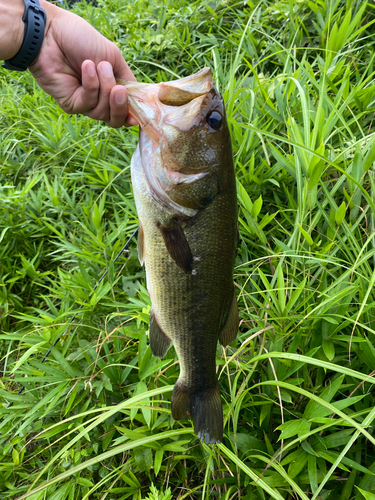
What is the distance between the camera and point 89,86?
156 centimetres

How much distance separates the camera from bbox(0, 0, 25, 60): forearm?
164 centimetres

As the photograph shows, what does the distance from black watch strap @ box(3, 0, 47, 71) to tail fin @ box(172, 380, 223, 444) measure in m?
1.92

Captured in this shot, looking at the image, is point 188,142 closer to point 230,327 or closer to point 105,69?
point 105,69

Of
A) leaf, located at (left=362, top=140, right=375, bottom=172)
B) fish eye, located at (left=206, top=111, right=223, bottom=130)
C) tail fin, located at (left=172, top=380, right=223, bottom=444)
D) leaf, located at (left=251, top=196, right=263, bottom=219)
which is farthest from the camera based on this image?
leaf, located at (left=251, top=196, right=263, bottom=219)

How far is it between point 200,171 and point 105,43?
40.4 inches

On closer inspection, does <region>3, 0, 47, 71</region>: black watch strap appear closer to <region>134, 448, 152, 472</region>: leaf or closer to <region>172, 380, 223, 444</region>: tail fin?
<region>172, 380, 223, 444</region>: tail fin

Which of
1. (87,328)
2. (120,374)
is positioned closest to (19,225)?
(87,328)

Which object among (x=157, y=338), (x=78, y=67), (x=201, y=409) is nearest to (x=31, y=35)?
(x=78, y=67)

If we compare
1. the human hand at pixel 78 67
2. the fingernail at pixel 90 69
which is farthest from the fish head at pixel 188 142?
the fingernail at pixel 90 69

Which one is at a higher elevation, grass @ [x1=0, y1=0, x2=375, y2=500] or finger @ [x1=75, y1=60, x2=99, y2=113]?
finger @ [x1=75, y1=60, x2=99, y2=113]

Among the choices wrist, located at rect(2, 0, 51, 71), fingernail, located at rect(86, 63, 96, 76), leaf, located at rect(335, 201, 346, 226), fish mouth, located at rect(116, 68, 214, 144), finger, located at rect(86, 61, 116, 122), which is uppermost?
wrist, located at rect(2, 0, 51, 71)

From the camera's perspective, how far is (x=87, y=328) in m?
2.38

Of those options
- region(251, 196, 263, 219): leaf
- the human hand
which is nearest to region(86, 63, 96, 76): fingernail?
the human hand

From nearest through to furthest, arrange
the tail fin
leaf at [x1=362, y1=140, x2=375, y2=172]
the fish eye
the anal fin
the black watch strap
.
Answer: the fish eye → the tail fin → the anal fin → the black watch strap → leaf at [x1=362, y1=140, x2=375, y2=172]
